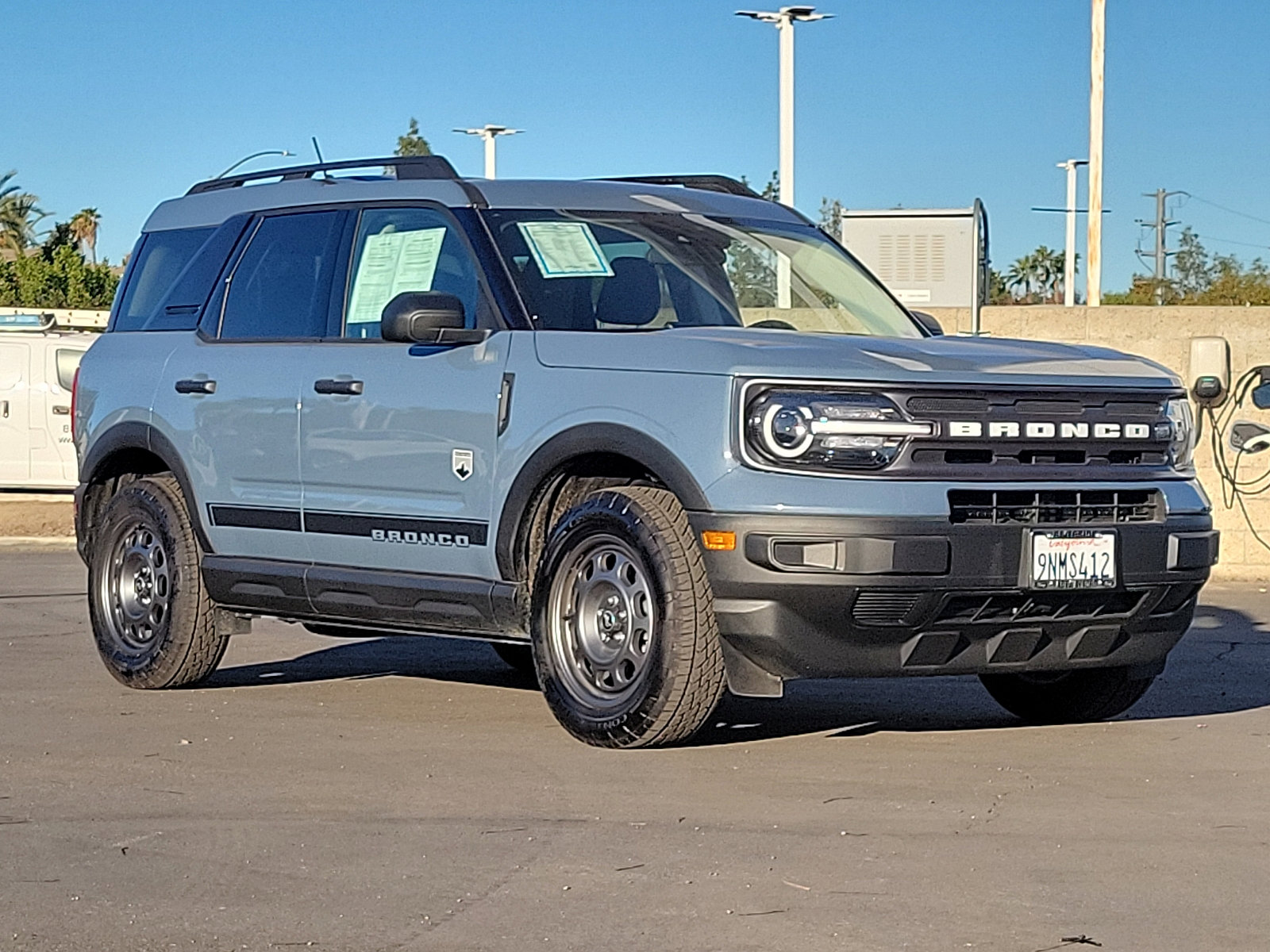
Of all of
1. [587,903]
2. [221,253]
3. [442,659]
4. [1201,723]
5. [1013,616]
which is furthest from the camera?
[442,659]

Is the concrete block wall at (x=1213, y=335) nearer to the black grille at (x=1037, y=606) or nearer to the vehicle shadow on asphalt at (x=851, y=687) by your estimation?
the vehicle shadow on asphalt at (x=851, y=687)

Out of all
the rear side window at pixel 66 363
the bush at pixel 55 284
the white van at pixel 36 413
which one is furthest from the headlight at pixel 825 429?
the bush at pixel 55 284

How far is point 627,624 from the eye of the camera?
7.03 metres

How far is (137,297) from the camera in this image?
9.20 meters

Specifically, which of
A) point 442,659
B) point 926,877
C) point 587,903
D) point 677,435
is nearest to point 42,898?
point 587,903

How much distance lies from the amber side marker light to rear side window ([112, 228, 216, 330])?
3.16 m

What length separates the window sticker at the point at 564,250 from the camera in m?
7.70

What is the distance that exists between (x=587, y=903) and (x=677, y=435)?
2.08 m

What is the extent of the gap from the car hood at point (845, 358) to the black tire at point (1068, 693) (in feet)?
3.62

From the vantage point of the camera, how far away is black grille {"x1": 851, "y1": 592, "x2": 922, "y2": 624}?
6.57 metres

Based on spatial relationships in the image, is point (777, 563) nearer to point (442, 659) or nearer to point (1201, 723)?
point (1201, 723)

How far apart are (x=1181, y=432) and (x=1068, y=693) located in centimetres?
111

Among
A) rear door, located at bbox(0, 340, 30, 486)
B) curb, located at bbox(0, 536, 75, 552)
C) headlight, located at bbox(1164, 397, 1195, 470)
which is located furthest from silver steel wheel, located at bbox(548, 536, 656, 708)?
rear door, located at bbox(0, 340, 30, 486)

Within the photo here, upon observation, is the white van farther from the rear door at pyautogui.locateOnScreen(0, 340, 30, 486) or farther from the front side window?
the front side window
